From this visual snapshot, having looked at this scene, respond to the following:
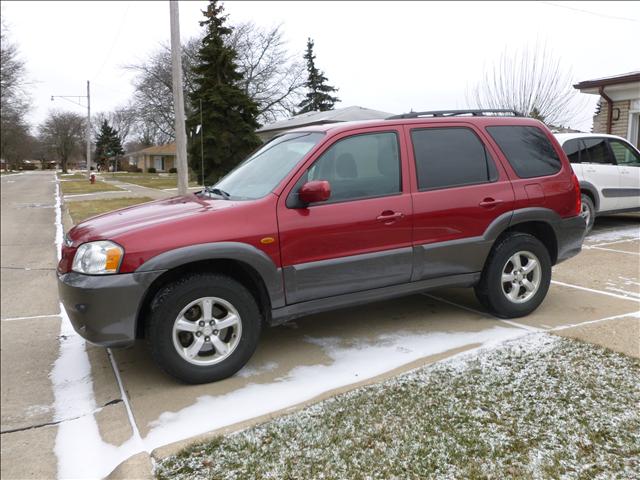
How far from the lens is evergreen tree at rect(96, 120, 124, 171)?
266 ft

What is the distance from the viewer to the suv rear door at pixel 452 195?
450 cm

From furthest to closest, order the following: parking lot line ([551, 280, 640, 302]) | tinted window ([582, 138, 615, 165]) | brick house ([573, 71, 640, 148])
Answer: brick house ([573, 71, 640, 148]) < tinted window ([582, 138, 615, 165]) < parking lot line ([551, 280, 640, 302])

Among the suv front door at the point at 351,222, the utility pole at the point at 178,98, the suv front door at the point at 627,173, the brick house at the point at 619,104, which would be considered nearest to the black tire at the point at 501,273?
the suv front door at the point at 351,222

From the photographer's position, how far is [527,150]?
202 inches

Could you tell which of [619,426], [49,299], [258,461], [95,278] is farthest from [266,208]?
[49,299]

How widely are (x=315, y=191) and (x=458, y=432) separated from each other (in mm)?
1848


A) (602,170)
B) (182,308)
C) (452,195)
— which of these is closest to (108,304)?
(182,308)

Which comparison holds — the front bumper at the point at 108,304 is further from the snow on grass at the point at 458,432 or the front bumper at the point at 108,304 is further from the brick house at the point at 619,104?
the brick house at the point at 619,104

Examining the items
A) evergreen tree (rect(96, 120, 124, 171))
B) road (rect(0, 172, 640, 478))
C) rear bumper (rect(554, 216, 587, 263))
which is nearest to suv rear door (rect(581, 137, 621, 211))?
road (rect(0, 172, 640, 478))

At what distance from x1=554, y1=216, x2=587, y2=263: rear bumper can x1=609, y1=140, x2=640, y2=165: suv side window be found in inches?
217

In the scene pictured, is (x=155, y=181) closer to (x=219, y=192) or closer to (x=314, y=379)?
(x=219, y=192)

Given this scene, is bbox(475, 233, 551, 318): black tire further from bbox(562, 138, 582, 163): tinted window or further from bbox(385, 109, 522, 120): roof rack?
bbox(562, 138, 582, 163): tinted window

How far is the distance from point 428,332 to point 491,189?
139cm

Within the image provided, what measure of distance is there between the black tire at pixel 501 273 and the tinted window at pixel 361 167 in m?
1.19
